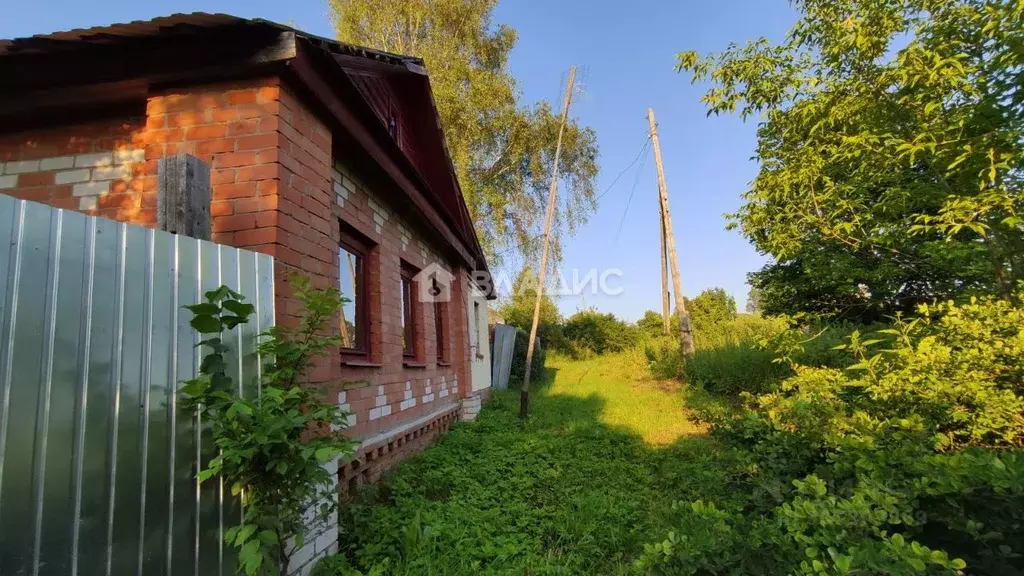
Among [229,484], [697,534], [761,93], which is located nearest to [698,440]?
[761,93]

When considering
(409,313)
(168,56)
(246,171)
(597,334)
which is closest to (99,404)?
(246,171)

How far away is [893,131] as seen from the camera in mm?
3906

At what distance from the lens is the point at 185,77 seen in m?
2.92

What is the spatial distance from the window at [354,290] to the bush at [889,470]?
3206 mm

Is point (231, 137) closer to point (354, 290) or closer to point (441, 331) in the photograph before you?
point (354, 290)

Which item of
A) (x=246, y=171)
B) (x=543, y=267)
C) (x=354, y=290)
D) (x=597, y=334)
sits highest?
(x=543, y=267)

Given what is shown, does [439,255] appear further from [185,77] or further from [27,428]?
[27,428]

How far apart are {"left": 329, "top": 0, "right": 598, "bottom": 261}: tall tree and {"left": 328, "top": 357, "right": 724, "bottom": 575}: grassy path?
859cm

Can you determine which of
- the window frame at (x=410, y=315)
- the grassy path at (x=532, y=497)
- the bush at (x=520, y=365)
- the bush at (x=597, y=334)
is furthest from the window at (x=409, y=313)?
the bush at (x=597, y=334)

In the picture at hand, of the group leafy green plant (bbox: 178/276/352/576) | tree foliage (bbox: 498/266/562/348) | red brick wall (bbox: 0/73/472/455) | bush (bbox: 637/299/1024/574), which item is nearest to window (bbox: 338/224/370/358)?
red brick wall (bbox: 0/73/472/455)

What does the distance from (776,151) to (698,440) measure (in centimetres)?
415

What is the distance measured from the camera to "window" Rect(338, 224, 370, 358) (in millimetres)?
4355

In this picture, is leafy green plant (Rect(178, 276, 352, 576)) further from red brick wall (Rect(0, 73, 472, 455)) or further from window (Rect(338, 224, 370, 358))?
window (Rect(338, 224, 370, 358))

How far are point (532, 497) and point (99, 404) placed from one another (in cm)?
388
